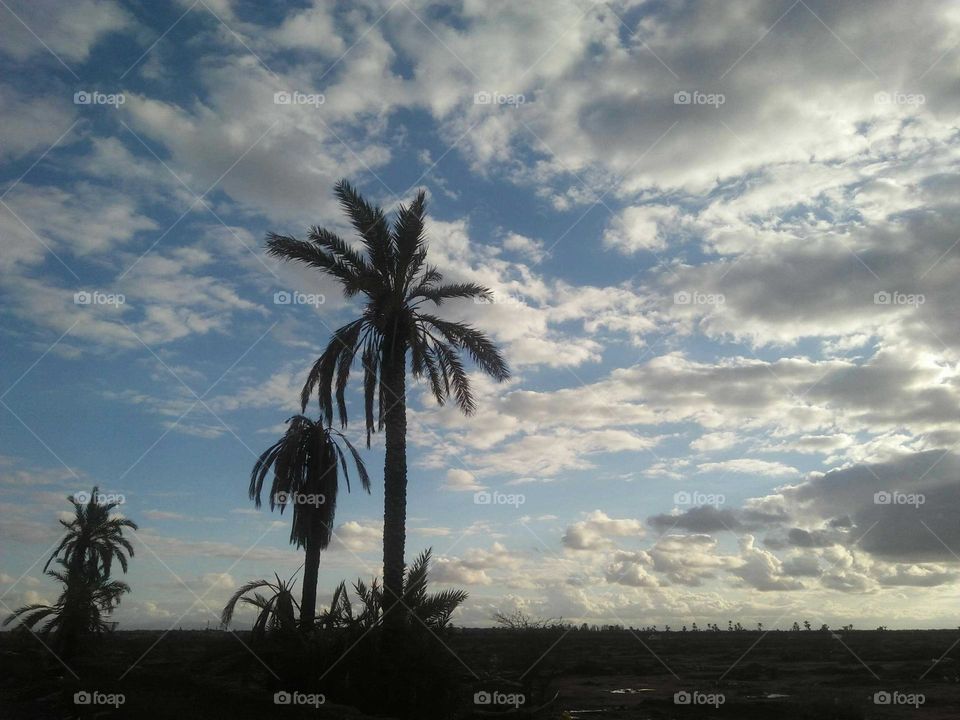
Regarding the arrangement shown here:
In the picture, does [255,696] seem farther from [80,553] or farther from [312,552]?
[80,553]

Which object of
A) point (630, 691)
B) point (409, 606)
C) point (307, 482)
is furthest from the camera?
point (630, 691)

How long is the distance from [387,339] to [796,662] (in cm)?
4324

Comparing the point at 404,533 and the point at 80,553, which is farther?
the point at 80,553

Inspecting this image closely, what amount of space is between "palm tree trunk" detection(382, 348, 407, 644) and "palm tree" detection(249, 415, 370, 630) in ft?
20.9

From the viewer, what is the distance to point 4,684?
908 inches

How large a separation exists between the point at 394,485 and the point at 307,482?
23.8ft

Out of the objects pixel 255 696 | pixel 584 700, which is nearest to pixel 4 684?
pixel 255 696

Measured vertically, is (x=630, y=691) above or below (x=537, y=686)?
below

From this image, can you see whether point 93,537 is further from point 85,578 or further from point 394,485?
point 394,485

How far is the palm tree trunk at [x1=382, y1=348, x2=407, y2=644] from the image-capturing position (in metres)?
17.1

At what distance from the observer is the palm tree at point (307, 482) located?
77.0ft

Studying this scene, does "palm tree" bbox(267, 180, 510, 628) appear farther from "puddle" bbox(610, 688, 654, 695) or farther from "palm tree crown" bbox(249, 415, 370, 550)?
"puddle" bbox(610, 688, 654, 695)

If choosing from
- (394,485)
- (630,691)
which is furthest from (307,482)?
(630,691)

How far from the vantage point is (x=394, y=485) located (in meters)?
18.0
